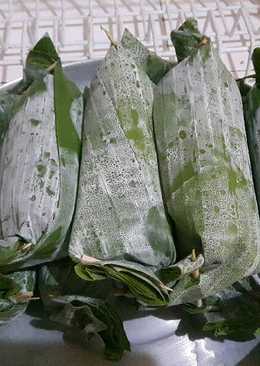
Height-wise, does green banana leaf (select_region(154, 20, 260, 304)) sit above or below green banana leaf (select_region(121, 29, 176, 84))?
below

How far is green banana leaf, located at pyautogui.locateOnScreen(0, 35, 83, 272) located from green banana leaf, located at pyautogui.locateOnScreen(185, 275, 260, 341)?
20cm

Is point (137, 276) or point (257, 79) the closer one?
point (137, 276)

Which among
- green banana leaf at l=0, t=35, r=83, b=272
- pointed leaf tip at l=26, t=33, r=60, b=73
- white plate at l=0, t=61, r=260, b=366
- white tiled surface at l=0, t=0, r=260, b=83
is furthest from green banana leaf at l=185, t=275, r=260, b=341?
white tiled surface at l=0, t=0, r=260, b=83

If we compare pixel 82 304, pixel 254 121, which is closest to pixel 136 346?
pixel 82 304

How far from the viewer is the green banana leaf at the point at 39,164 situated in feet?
1.92

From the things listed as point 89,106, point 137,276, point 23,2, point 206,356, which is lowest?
point 206,356

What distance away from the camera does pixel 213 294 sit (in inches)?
25.0

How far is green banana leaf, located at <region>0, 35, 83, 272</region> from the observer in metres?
0.58

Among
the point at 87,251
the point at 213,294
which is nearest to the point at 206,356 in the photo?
the point at 213,294

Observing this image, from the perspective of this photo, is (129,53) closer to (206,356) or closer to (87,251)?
(87,251)

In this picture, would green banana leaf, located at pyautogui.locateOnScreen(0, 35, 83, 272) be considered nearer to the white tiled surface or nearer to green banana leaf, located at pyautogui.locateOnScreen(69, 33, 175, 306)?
green banana leaf, located at pyautogui.locateOnScreen(69, 33, 175, 306)

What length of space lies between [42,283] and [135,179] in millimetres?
169

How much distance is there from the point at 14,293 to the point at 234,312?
268 millimetres

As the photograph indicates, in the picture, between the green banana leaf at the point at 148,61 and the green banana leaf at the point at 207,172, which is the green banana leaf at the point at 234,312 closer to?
the green banana leaf at the point at 207,172
